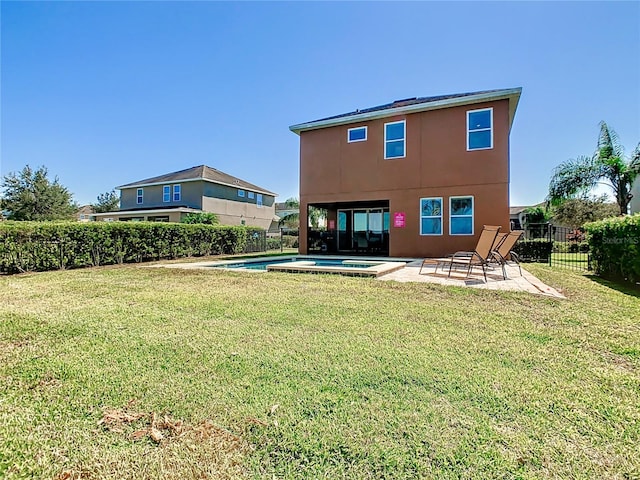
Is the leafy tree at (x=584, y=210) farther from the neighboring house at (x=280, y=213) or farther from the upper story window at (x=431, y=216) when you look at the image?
the neighboring house at (x=280, y=213)

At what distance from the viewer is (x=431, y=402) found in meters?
2.44

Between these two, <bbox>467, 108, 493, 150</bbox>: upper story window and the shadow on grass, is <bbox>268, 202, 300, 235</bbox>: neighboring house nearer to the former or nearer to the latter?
<bbox>467, 108, 493, 150</bbox>: upper story window

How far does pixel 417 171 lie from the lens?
45.3ft

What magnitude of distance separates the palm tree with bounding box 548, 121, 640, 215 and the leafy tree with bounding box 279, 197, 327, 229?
13.5m

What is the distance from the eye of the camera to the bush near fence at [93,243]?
1082cm

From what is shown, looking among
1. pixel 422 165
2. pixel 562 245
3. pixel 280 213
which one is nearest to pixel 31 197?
pixel 280 213

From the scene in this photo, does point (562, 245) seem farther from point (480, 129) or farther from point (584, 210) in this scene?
point (480, 129)

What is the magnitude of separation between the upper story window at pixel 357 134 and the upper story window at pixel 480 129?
4.32 m

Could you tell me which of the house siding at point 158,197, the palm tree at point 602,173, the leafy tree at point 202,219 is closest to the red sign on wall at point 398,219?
the palm tree at point 602,173

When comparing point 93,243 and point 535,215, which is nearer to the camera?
point 93,243

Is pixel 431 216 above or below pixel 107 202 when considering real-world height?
below

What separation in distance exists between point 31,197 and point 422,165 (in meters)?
45.8

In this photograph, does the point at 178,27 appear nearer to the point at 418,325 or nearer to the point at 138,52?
the point at 138,52

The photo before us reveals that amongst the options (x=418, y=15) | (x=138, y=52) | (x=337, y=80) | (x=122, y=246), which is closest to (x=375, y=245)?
(x=337, y=80)
